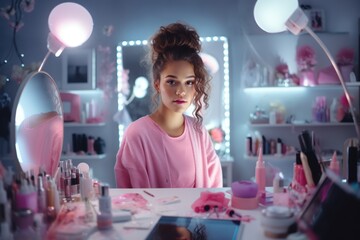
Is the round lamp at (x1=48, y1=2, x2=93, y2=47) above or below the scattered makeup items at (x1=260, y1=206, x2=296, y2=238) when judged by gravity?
above

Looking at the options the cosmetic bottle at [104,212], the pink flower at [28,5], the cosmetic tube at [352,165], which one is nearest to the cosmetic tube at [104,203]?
the cosmetic bottle at [104,212]

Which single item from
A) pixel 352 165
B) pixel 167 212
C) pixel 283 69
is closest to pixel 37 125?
pixel 167 212

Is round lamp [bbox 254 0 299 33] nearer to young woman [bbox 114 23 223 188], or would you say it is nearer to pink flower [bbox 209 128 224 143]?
young woman [bbox 114 23 223 188]

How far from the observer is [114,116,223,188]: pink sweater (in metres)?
1.35

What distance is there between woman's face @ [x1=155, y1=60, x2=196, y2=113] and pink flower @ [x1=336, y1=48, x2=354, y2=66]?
215 centimetres

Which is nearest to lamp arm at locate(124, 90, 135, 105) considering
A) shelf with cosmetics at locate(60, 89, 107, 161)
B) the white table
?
shelf with cosmetics at locate(60, 89, 107, 161)

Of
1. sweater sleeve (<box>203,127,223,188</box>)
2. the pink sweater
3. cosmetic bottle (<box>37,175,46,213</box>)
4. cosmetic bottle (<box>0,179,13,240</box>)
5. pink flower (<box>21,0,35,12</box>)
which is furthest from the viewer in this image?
pink flower (<box>21,0,35,12</box>)

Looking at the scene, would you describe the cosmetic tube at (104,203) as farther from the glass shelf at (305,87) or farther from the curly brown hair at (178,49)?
the glass shelf at (305,87)

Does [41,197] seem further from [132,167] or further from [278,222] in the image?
[278,222]

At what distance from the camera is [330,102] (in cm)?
311

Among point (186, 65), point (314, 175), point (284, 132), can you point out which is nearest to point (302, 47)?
point (284, 132)

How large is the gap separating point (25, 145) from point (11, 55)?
2470mm

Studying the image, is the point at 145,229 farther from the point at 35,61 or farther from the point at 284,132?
the point at 35,61

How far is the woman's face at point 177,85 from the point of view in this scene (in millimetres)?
1368
